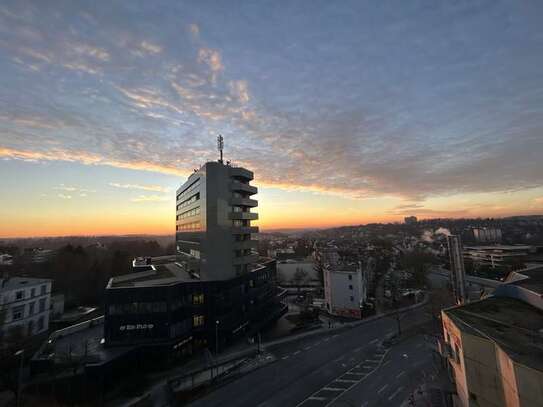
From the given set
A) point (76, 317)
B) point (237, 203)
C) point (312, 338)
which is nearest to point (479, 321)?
point (312, 338)

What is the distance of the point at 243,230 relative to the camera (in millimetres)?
47875

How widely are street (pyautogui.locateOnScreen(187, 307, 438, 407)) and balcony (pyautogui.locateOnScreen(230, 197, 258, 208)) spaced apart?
25603 millimetres

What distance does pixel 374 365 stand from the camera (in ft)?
120

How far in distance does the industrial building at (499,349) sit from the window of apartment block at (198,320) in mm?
33034

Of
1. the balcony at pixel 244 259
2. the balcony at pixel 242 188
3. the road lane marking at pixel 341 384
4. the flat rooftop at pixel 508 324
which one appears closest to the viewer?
the flat rooftop at pixel 508 324

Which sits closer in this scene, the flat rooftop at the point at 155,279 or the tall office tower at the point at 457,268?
the flat rooftop at the point at 155,279

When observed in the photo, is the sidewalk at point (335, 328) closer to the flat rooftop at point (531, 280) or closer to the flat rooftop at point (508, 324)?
the flat rooftop at point (531, 280)

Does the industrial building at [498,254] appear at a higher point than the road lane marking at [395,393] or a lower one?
higher

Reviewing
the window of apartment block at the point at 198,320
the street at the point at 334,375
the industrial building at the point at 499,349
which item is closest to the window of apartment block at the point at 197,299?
the window of apartment block at the point at 198,320

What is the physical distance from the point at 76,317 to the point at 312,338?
52919 millimetres

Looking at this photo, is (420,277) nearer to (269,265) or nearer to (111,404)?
(269,265)

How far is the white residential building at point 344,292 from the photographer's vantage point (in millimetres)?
59656

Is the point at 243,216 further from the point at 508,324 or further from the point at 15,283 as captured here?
the point at 15,283

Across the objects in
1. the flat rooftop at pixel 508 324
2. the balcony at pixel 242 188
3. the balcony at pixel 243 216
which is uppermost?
the balcony at pixel 242 188
